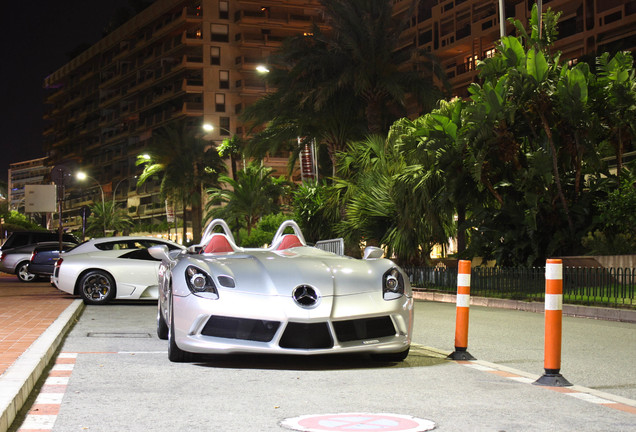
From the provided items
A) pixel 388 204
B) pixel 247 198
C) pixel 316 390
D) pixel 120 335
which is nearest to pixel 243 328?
pixel 316 390

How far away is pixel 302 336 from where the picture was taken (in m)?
7.95

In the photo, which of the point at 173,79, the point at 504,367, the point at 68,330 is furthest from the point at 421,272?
the point at 173,79

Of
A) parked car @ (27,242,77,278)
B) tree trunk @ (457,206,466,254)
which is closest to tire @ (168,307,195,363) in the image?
tree trunk @ (457,206,466,254)

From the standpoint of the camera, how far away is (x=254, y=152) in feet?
121

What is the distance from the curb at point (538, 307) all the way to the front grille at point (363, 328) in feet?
30.7

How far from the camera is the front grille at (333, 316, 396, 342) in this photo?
317 inches

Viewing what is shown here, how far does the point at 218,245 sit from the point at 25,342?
2.17 metres

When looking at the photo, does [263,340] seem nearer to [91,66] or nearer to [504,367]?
[504,367]

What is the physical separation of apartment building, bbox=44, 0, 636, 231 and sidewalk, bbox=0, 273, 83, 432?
4774 cm

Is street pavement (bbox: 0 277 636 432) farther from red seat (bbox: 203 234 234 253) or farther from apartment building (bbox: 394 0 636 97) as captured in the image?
apartment building (bbox: 394 0 636 97)

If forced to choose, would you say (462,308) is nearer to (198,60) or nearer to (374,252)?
(374,252)

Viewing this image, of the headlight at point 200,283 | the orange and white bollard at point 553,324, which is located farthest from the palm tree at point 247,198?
the orange and white bollard at point 553,324

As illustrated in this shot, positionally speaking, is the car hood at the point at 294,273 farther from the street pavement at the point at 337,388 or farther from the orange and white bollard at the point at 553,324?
the orange and white bollard at the point at 553,324

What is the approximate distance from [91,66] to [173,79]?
3428cm
